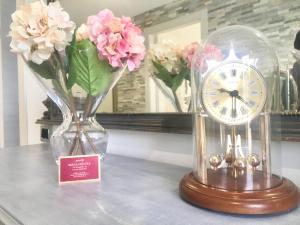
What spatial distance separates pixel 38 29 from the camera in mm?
691

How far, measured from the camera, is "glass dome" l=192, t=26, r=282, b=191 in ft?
1.92

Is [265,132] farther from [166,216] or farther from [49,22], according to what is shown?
[49,22]

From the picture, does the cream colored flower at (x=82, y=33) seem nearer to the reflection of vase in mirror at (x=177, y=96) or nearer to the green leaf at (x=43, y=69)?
the green leaf at (x=43, y=69)

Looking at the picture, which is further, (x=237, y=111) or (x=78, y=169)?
(x=78, y=169)

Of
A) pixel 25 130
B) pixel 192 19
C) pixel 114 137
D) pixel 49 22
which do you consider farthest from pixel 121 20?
pixel 25 130

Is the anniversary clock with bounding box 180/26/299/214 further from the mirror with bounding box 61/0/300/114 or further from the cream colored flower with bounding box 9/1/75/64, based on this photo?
the cream colored flower with bounding box 9/1/75/64

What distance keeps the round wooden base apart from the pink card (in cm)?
31

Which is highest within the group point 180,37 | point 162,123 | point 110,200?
point 180,37

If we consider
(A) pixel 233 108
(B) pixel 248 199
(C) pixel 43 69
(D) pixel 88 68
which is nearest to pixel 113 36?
(D) pixel 88 68

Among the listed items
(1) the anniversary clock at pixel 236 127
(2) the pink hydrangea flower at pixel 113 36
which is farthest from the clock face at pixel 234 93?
(2) the pink hydrangea flower at pixel 113 36

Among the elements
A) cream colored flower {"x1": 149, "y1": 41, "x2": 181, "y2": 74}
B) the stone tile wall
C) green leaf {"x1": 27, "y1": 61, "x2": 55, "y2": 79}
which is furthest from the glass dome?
green leaf {"x1": 27, "y1": 61, "x2": 55, "y2": 79}

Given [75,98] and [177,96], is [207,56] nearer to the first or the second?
[177,96]

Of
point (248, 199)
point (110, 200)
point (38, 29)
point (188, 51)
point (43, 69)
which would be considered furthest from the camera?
point (188, 51)

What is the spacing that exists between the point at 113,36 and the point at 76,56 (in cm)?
13
